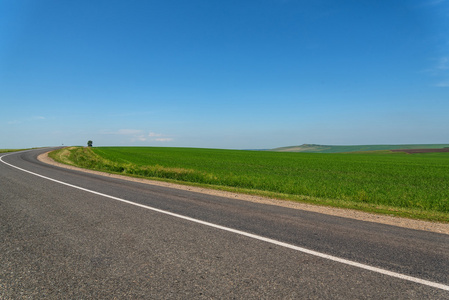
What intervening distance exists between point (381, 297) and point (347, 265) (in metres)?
0.81

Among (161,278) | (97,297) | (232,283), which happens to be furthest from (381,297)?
(97,297)

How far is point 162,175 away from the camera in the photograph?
17141 millimetres

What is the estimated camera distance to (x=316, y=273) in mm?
3598

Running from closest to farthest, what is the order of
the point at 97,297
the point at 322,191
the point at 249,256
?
the point at 97,297 → the point at 249,256 → the point at 322,191

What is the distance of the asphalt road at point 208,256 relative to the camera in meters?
3.17

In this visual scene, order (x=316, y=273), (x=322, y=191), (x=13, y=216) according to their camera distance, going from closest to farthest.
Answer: (x=316, y=273), (x=13, y=216), (x=322, y=191)

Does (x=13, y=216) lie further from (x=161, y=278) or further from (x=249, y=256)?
(x=249, y=256)

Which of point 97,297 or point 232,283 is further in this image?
point 232,283

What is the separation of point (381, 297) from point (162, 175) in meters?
15.4

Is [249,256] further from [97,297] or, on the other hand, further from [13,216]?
[13,216]

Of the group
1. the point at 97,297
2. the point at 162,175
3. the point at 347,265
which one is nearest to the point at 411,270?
the point at 347,265

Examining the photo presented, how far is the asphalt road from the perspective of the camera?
3172 mm

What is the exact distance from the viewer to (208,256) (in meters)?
4.08

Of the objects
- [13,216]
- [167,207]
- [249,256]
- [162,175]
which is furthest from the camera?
[162,175]
